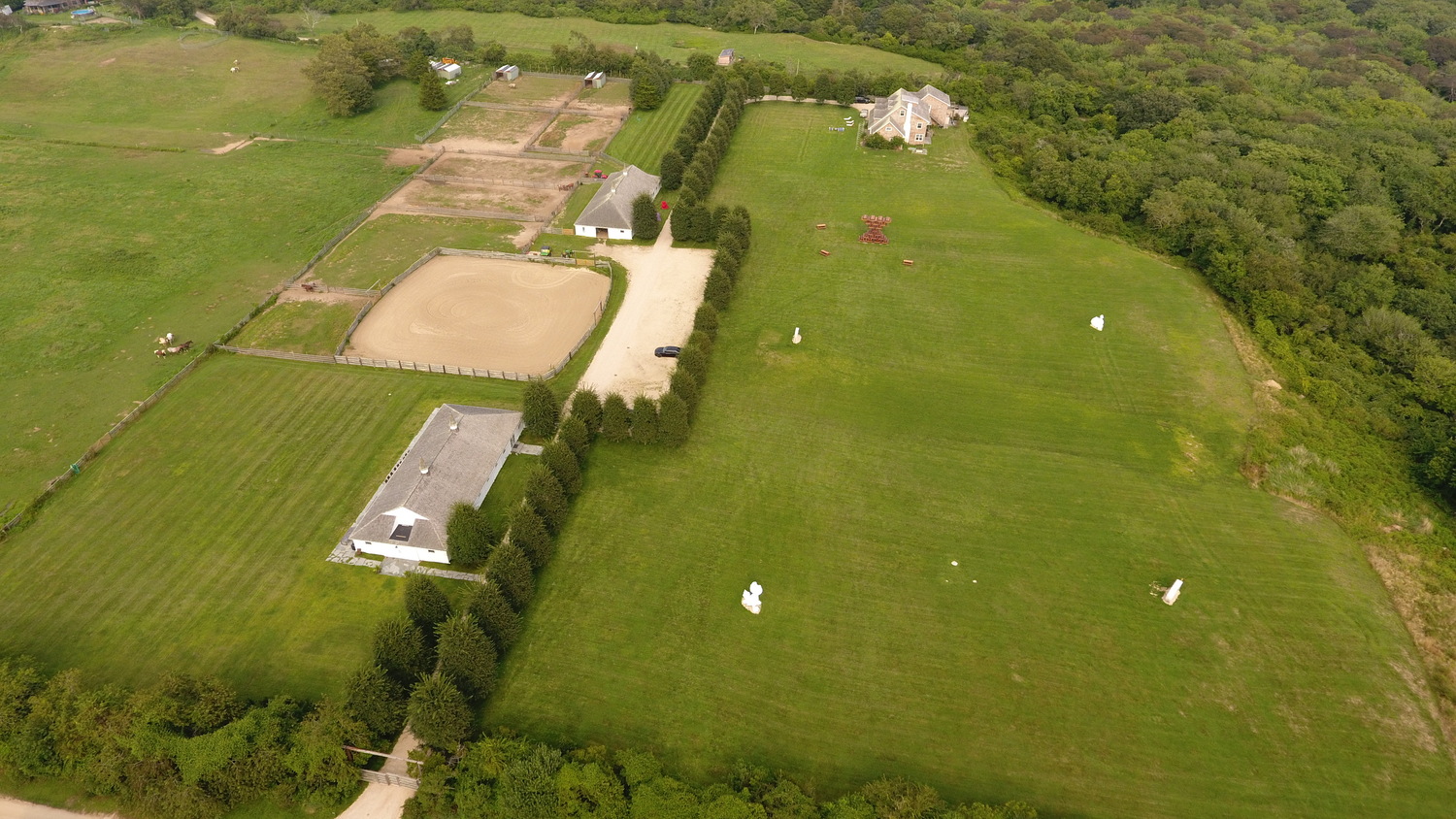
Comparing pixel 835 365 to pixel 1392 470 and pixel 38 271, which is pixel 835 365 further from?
pixel 38 271

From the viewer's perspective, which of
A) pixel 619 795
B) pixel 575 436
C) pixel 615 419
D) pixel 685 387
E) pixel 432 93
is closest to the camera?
pixel 619 795

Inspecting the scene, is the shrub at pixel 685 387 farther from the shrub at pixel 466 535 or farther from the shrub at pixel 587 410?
the shrub at pixel 466 535

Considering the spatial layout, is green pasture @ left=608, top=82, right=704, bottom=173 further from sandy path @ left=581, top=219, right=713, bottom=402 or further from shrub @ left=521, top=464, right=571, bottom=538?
shrub @ left=521, top=464, right=571, bottom=538

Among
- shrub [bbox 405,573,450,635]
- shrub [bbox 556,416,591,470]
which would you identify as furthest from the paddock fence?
shrub [bbox 556,416,591,470]

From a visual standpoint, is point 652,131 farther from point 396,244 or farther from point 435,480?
point 435,480

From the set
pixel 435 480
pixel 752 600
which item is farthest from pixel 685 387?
pixel 435 480

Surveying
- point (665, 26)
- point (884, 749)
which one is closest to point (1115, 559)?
point (884, 749)
